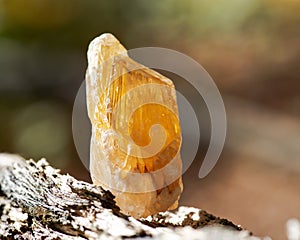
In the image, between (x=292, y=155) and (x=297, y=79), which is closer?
(x=292, y=155)

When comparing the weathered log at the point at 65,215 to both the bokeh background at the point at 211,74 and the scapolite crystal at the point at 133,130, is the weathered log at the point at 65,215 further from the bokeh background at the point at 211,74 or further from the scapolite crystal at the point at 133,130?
the bokeh background at the point at 211,74

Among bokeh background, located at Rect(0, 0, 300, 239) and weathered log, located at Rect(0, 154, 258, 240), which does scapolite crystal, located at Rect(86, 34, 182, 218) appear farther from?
bokeh background, located at Rect(0, 0, 300, 239)

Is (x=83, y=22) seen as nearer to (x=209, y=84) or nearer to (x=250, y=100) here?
(x=209, y=84)

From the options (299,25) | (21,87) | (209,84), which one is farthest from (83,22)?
(299,25)

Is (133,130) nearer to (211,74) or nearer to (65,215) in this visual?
(65,215)

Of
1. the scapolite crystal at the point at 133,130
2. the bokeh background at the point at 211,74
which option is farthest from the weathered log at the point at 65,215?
the bokeh background at the point at 211,74

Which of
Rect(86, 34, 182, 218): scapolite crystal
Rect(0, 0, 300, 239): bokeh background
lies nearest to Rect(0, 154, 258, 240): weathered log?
Rect(86, 34, 182, 218): scapolite crystal

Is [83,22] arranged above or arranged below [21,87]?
above
